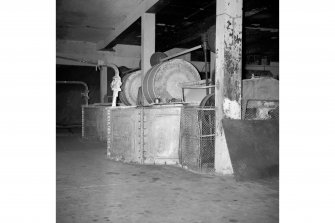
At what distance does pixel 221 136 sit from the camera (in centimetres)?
634

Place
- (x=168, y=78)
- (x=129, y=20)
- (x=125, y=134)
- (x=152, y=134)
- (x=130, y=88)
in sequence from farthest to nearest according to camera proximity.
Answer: (x=130, y=88) → (x=129, y=20) → (x=168, y=78) → (x=125, y=134) → (x=152, y=134)

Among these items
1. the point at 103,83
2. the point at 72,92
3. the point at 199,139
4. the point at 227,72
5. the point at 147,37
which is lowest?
the point at 199,139

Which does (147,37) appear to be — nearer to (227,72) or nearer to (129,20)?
(129,20)

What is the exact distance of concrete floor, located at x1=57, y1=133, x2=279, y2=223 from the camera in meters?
3.78

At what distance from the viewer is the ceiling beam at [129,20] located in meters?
9.99

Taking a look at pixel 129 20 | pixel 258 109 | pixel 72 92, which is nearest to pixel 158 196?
pixel 258 109

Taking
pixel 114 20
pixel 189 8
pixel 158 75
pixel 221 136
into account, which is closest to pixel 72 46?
pixel 114 20

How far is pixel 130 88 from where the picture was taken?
13141 mm

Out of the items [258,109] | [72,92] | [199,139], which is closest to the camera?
[199,139]

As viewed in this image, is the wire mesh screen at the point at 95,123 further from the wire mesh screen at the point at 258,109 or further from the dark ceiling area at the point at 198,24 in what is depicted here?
the wire mesh screen at the point at 258,109

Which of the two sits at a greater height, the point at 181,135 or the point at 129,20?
the point at 129,20

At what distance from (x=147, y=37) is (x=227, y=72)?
435 centimetres
